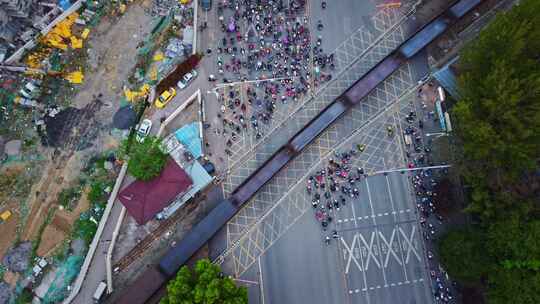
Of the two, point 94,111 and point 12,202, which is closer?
point 12,202

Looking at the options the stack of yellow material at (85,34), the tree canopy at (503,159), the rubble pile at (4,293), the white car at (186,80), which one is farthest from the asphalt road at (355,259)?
the stack of yellow material at (85,34)

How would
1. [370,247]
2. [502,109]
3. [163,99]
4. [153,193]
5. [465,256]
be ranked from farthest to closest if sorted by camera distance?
[163,99] < [370,247] < [153,193] < [465,256] < [502,109]

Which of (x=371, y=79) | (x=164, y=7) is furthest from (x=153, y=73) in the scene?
(x=371, y=79)

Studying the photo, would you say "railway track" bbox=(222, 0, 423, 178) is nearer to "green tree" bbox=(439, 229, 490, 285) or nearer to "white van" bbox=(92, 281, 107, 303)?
"white van" bbox=(92, 281, 107, 303)

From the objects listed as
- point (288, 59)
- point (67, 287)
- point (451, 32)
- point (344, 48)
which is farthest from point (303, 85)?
point (67, 287)

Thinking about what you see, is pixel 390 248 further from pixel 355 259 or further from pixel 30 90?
pixel 30 90

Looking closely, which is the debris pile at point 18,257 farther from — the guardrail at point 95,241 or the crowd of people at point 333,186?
the crowd of people at point 333,186
